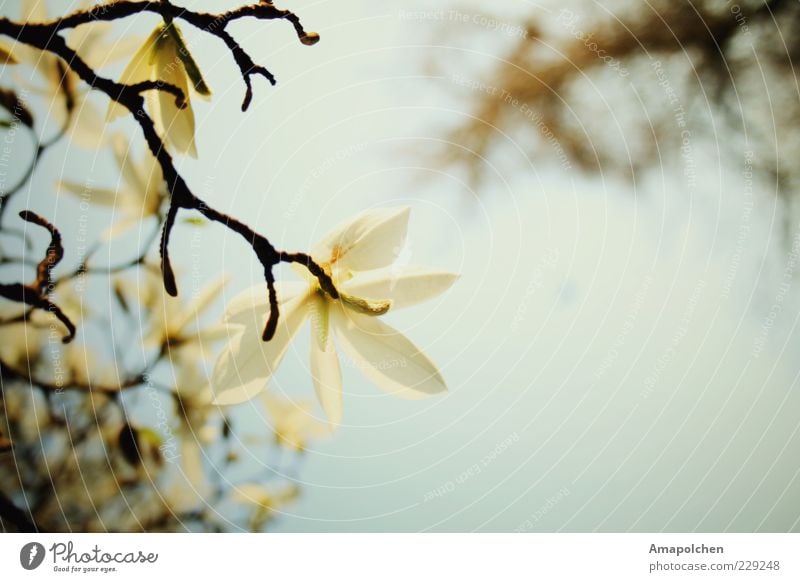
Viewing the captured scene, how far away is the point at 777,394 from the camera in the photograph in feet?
1.61

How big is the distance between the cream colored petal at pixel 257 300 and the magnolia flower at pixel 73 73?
0.14m

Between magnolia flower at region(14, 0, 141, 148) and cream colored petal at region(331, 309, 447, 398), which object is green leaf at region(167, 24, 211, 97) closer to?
magnolia flower at region(14, 0, 141, 148)

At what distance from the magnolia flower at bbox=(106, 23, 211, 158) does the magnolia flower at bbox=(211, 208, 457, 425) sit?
3.8 inches

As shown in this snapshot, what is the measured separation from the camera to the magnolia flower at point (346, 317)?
1.07 feet

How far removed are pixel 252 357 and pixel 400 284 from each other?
0.09 m

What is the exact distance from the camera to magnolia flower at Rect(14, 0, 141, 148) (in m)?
0.34

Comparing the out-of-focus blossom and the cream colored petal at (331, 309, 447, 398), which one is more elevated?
the cream colored petal at (331, 309, 447, 398)

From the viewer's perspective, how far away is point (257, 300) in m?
0.33

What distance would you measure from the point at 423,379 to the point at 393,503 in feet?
0.52

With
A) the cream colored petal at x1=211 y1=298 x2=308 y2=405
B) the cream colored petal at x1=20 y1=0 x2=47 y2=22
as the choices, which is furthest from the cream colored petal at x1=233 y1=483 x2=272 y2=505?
the cream colored petal at x1=20 y1=0 x2=47 y2=22

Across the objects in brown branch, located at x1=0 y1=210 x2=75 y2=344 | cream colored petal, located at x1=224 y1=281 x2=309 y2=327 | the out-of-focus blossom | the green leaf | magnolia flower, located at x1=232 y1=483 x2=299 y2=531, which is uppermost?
the green leaf

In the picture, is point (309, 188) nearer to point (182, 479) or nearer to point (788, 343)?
point (182, 479)

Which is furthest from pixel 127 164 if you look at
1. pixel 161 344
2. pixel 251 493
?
pixel 251 493
